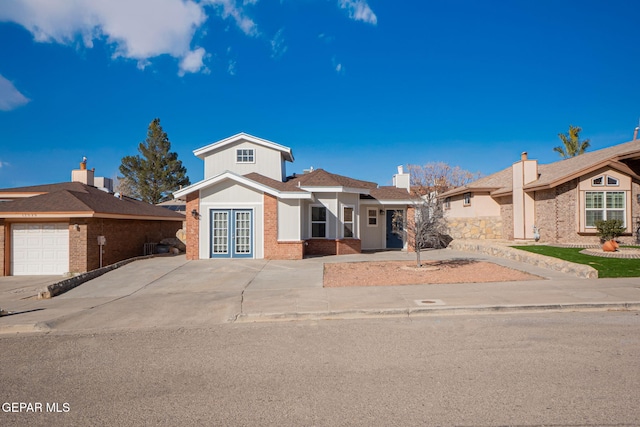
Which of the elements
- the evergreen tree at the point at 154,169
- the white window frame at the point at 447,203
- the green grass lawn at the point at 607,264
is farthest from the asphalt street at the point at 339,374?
the evergreen tree at the point at 154,169

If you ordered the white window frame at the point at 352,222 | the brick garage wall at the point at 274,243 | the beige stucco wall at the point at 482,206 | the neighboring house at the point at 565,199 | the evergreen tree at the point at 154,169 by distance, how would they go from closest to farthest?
1. the brick garage wall at the point at 274,243
2. the neighboring house at the point at 565,199
3. the white window frame at the point at 352,222
4. the beige stucco wall at the point at 482,206
5. the evergreen tree at the point at 154,169

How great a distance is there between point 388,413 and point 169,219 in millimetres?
21877

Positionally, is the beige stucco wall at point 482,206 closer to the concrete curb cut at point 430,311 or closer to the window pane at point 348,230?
the window pane at point 348,230

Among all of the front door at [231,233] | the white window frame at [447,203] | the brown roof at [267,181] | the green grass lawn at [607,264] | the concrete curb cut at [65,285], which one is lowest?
the concrete curb cut at [65,285]

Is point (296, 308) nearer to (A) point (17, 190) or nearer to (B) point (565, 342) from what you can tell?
(B) point (565, 342)

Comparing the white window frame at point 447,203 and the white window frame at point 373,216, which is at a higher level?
the white window frame at point 447,203

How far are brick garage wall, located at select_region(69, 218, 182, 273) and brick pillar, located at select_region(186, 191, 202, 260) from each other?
3882 mm

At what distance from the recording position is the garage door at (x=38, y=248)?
51.7 ft

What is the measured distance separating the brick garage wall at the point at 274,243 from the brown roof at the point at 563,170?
1285 cm

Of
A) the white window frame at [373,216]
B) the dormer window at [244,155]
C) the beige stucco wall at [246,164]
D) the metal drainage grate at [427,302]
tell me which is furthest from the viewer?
the dormer window at [244,155]

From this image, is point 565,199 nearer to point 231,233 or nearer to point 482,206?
point 482,206

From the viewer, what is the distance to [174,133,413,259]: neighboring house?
16266mm

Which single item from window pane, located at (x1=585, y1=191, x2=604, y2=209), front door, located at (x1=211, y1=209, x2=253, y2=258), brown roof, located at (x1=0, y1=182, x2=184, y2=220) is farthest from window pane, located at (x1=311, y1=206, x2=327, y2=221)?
window pane, located at (x1=585, y1=191, x2=604, y2=209)

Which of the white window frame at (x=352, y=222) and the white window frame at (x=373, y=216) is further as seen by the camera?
the white window frame at (x=373, y=216)
